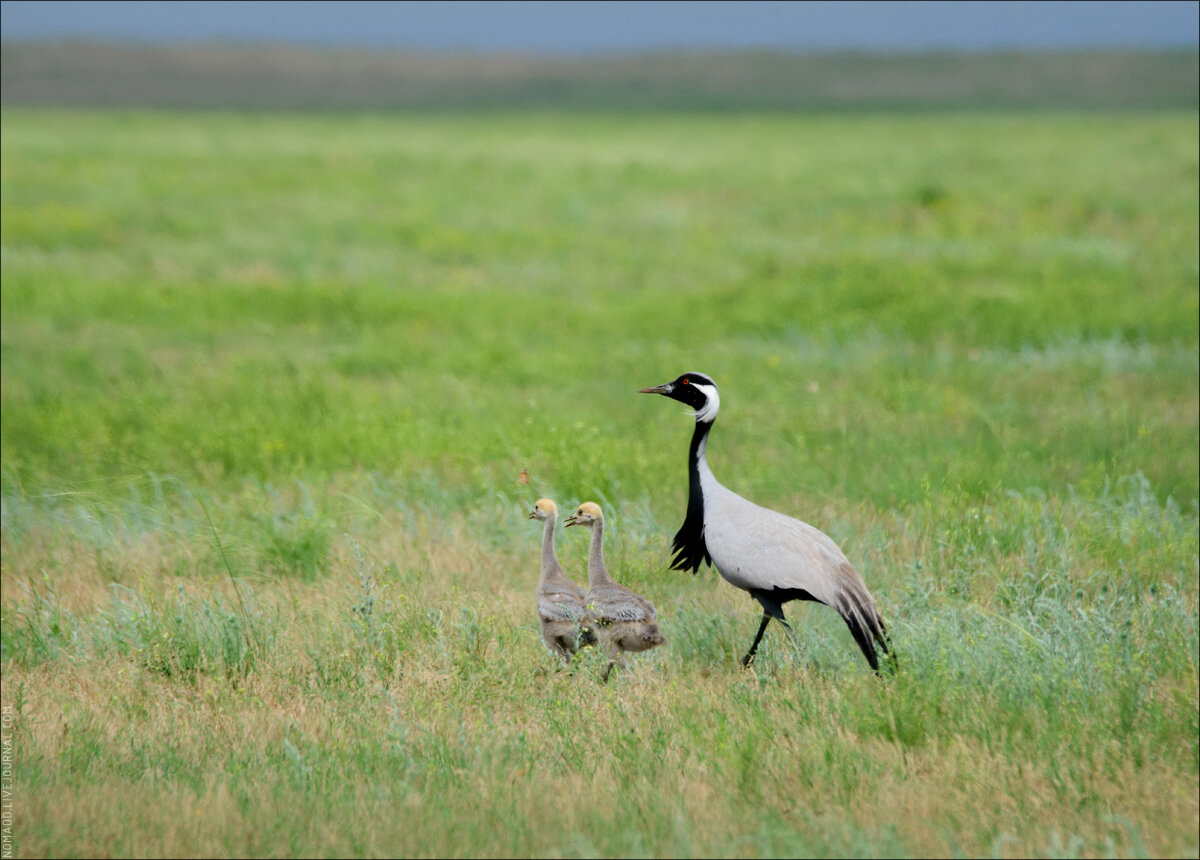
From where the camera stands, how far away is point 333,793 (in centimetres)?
464

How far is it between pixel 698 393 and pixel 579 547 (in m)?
1.97

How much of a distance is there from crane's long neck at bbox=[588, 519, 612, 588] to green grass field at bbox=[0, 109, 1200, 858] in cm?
50

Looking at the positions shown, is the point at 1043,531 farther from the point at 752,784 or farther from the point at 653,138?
the point at 653,138

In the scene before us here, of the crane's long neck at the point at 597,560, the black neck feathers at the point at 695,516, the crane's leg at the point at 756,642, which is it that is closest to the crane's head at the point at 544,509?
the crane's long neck at the point at 597,560

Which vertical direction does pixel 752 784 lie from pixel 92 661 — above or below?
above

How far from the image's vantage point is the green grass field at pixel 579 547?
4.52 m

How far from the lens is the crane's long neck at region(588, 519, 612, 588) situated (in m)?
6.01

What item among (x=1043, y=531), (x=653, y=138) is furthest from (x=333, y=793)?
(x=653, y=138)

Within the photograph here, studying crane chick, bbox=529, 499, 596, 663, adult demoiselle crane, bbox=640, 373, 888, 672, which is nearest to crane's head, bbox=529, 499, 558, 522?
crane chick, bbox=529, 499, 596, 663

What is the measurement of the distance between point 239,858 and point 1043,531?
546 centimetres

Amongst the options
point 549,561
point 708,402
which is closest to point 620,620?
point 549,561

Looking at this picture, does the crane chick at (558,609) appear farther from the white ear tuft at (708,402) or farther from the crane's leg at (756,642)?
the white ear tuft at (708,402)

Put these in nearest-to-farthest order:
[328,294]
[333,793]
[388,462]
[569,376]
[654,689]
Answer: [333,793], [654,689], [388,462], [569,376], [328,294]

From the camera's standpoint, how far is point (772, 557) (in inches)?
214
